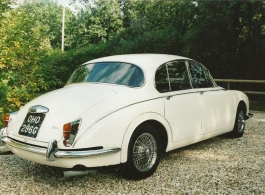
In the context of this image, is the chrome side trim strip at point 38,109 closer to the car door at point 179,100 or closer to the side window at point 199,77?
the car door at point 179,100

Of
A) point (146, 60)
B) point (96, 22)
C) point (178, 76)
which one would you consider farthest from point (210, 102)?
point (96, 22)

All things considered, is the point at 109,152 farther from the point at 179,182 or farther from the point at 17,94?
the point at 17,94

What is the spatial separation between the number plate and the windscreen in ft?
3.58

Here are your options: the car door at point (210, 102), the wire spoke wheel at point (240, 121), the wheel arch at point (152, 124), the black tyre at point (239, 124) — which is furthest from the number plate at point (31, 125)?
the wire spoke wheel at point (240, 121)

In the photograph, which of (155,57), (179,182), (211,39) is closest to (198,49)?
(211,39)

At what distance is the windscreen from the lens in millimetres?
4316

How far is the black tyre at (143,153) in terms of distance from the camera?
3881 millimetres

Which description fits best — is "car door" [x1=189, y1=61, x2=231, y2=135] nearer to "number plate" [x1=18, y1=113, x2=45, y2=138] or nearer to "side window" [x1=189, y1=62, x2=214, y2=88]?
"side window" [x1=189, y1=62, x2=214, y2=88]

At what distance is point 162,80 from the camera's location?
14.9 feet

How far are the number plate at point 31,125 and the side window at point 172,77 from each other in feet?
5.52

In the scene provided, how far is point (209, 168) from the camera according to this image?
451 cm

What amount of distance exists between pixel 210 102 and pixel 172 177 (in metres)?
1.67

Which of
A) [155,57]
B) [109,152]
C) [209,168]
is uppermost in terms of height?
[155,57]

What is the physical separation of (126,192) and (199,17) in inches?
495
